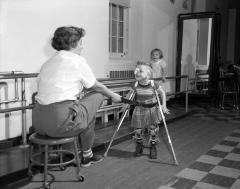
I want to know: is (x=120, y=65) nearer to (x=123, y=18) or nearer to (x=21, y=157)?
(x=123, y=18)

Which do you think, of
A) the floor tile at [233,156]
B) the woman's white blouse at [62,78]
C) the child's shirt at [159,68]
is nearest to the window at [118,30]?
the child's shirt at [159,68]

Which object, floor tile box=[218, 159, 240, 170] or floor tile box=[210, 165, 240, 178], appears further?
floor tile box=[218, 159, 240, 170]

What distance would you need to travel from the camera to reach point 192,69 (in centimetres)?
722

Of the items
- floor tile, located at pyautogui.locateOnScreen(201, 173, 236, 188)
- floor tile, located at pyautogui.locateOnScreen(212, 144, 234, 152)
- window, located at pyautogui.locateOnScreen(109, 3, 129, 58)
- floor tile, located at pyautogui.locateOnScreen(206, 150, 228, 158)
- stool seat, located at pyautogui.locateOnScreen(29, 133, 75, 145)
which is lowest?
floor tile, located at pyautogui.locateOnScreen(201, 173, 236, 188)

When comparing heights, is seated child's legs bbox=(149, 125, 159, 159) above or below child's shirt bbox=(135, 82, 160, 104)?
below

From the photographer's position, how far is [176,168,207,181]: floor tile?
270cm

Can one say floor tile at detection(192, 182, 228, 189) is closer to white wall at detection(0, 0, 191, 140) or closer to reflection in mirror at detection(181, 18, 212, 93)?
white wall at detection(0, 0, 191, 140)

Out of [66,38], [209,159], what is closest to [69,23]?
[66,38]

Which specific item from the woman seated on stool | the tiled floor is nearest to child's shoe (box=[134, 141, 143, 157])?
the tiled floor

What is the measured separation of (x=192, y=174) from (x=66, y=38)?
1.65 metres

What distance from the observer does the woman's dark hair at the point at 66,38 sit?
2311 millimetres

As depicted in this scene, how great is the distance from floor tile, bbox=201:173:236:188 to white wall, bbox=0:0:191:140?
2.22 metres

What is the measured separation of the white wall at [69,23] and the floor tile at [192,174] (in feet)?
6.53

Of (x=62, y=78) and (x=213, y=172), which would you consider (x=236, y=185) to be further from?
(x=62, y=78)
